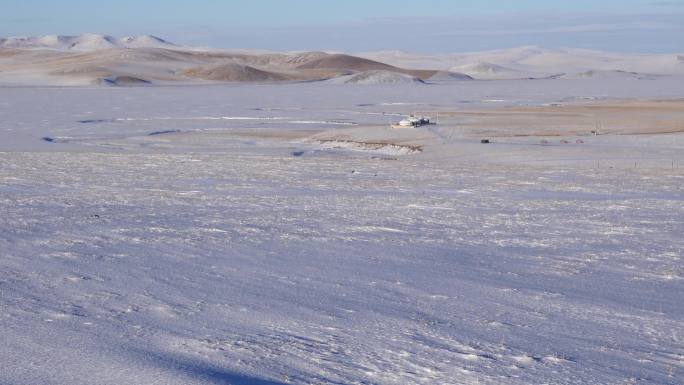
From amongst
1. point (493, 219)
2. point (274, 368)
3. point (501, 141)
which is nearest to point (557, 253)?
point (493, 219)

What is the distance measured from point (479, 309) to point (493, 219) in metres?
3.89

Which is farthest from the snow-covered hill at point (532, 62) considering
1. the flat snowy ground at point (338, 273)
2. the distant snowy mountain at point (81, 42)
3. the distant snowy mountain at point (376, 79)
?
the flat snowy ground at point (338, 273)

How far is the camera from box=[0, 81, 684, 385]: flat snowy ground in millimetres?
4980

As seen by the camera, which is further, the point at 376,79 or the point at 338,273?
the point at 376,79

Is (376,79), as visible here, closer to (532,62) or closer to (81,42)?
(532,62)

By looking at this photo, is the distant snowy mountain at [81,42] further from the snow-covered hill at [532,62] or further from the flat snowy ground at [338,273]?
the flat snowy ground at [338,273]

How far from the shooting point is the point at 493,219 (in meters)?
10.0

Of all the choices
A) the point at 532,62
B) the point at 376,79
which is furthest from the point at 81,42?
the point at 376,79

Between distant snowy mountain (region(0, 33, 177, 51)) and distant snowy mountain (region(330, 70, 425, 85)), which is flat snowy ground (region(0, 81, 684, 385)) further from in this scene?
distant snowy mountain (region(0, 33, 177, 51))

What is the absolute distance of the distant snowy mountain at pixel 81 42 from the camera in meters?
150

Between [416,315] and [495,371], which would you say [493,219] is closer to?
[416,315]

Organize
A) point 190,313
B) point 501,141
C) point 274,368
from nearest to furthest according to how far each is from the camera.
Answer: point 274,368, point 190,313, point 501,141

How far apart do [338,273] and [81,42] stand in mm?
153662

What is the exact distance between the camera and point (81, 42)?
154750 mm
